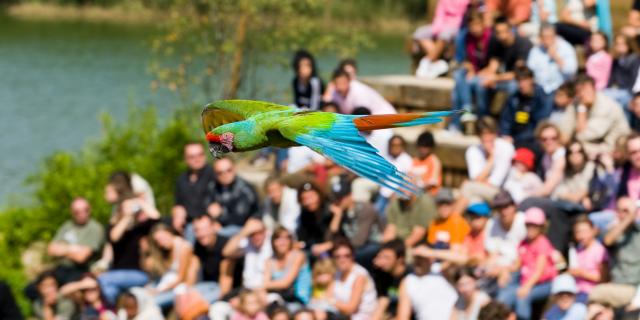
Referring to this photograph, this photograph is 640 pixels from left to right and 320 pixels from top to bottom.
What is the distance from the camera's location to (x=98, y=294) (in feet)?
28.3

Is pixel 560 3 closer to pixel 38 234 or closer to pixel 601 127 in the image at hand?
pixel 601 127

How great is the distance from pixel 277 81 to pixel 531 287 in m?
8.77

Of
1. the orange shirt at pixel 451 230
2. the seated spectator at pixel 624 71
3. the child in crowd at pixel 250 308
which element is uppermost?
the seated spectator at pixel 624 71

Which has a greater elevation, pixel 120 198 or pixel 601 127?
pixel 601 127

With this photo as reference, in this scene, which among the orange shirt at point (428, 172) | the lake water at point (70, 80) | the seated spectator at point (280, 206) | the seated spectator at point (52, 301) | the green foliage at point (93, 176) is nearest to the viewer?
the orange shirt at point (428, 172)

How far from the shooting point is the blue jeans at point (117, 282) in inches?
340

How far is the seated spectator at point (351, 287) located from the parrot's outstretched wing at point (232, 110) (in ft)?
9.45

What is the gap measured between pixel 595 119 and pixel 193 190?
300 cm

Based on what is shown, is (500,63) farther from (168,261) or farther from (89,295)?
(89,295)

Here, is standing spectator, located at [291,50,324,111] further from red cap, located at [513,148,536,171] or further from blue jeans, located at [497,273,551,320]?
blue jeans, located at [497,273,551,320]

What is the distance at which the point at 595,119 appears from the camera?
27.5 ft

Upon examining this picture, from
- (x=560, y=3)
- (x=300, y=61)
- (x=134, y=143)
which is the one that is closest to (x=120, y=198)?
(x=300, y=61)

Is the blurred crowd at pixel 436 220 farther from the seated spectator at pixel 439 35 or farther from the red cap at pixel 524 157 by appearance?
the seated spectator at pixel 439 35

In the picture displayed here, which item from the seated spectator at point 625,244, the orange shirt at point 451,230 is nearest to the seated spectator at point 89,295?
the orange shirt at point 451,230
